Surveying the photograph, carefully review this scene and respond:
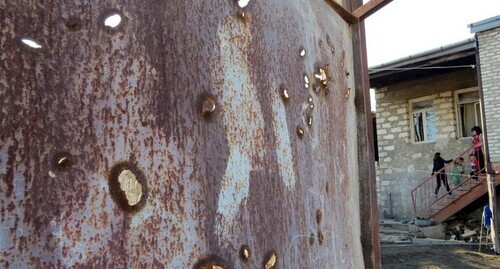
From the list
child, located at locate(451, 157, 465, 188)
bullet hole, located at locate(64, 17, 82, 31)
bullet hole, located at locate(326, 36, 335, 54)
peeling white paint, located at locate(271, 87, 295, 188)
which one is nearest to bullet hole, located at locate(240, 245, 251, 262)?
peeling white paint, located at locate(271, 87, 295, 188)

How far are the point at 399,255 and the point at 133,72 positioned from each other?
9688mm

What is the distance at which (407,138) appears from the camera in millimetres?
15156

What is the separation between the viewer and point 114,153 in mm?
886

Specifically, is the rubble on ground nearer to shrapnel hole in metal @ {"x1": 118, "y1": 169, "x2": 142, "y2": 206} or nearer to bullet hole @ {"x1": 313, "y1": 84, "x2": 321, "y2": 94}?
bullet hole @ {"x1": 313, "y1": 84, "x2": 321, "y2": 94}

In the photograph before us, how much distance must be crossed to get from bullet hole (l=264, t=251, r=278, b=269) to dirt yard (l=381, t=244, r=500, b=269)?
7.80 meters

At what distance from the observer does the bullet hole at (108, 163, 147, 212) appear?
882 millimetres

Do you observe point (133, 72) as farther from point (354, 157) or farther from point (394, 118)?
point (394, 118)

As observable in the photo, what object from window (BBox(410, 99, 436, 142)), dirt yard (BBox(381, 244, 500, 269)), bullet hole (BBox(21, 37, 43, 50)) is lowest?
dirt yard (BBox(381, 244, 500, 269))

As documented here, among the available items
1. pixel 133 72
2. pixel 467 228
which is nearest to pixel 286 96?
pixel 133 72

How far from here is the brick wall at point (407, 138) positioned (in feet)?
46.0

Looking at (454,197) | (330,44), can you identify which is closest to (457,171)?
(454,197)

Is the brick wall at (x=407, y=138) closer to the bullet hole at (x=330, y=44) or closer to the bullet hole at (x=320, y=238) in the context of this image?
the bullet hole at (x=330, y=44)

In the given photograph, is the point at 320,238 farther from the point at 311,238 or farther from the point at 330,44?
the point at 330,44

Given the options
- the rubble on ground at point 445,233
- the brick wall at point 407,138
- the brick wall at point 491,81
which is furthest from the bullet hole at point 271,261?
the brick wall at point 407,138
